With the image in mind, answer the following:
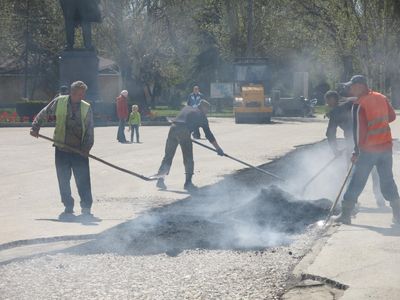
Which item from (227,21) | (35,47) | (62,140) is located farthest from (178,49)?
(62,140)

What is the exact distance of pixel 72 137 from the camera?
33.7 ft

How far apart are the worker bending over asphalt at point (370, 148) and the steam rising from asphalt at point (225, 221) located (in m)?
0.76

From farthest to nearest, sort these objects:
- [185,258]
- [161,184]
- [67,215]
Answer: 1. [161,184]
2. [67,215]
3. [185,258]

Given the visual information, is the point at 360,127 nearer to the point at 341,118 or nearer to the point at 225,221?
the point at 225,221

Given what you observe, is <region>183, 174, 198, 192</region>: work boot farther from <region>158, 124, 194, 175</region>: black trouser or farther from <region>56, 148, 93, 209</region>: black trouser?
<region>56, 148, 93, 209</region>: black trouser

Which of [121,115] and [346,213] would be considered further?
[121,115]

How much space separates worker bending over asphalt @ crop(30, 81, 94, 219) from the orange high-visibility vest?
11.4ft

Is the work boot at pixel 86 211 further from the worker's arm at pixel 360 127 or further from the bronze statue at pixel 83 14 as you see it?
the bronze statue at pixel 83 14

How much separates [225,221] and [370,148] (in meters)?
1.92

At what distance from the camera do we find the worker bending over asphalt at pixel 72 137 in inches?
402

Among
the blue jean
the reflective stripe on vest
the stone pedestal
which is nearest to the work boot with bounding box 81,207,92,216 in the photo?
the reflective stripe on vest

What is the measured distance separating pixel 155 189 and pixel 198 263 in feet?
17.9

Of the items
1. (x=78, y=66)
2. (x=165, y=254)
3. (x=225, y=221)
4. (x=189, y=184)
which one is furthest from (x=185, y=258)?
(x=78, y=66)

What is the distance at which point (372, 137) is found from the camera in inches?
366
